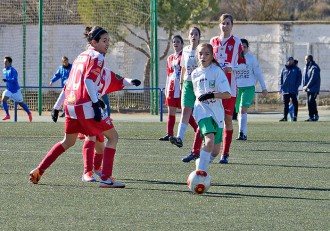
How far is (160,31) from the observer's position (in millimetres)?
36219

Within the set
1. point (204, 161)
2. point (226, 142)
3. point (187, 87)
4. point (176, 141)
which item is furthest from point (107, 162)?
point (187, 87)

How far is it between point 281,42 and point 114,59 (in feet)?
25.4

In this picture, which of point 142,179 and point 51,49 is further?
point 51,49

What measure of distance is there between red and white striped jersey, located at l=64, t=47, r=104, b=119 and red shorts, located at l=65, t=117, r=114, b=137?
69mm

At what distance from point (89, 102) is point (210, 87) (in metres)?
1.36

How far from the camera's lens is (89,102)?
32.8ft

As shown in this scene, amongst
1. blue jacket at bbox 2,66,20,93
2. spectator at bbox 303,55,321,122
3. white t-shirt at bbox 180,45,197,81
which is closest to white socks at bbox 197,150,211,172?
white t-shirt at bbox 180,45,197,81

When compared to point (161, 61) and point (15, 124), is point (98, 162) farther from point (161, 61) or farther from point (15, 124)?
point (161, 61)

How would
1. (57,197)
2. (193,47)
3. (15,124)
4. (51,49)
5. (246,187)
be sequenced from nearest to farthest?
(57,197) < (246,187) < (193,47) < (15,124) < (51,49)

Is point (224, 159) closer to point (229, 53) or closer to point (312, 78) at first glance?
point (229, 53)

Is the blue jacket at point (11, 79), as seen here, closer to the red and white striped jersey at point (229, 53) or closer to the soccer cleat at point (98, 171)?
the red and white striped jersey at point (229, 53)

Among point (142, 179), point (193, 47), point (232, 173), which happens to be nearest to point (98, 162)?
point (142, 179)

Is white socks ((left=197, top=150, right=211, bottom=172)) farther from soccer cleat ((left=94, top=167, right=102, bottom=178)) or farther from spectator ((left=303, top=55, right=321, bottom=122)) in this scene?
spectator ((left=303, top=55, right=321, bottom=122))

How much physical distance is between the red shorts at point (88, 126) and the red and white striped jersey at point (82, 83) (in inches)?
2.7
